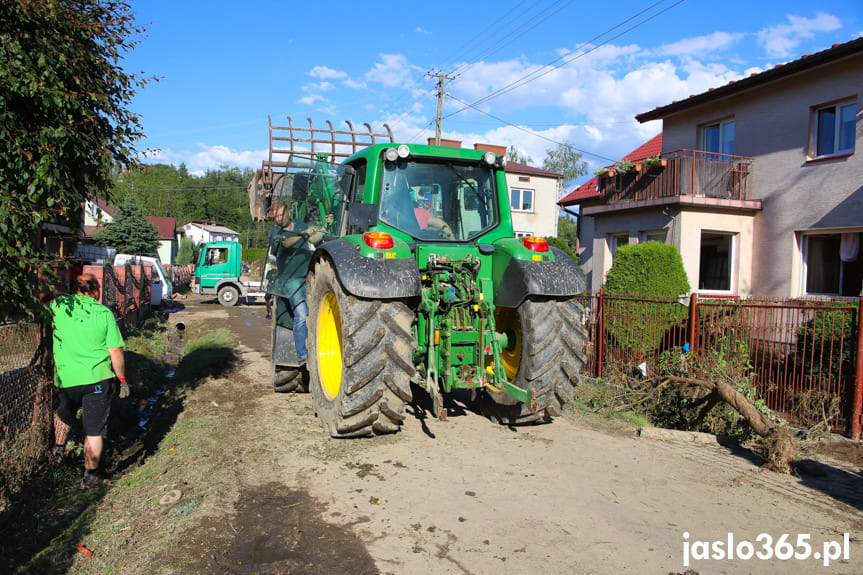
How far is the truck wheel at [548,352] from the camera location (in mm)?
5191

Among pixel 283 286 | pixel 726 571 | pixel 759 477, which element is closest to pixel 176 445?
pixel 283 286

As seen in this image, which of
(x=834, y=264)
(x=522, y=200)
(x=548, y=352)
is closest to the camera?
(x=548, y=352)

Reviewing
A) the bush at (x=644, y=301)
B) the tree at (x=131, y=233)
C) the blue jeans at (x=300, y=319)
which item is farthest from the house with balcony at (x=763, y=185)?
the tree at (x=131, y=233)

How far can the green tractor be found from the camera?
4742mm

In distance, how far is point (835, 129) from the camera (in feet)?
37.7

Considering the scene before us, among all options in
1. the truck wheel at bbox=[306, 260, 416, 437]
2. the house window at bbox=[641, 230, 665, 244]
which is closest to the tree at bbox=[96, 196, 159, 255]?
the house window at bbox=[641, 230, 665, 244]

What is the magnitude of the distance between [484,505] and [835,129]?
11.8m

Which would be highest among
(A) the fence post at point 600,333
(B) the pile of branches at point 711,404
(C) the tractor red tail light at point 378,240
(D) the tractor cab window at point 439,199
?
(D) the tractor cab window at point 439,199

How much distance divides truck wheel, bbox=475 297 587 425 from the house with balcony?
884 cm

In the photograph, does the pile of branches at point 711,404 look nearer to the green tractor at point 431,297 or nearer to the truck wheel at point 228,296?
the green tractor at point 431,297

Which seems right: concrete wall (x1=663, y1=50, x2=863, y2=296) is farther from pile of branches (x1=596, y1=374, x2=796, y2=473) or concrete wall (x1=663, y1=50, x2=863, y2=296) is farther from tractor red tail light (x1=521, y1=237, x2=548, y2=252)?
tractor red tail light (x1=521, y1=237, x2=548, y2=252)

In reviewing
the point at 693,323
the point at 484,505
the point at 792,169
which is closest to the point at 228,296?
the point at 693,323

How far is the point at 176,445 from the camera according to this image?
523 cm

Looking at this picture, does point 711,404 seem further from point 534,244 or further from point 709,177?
point 709,177
